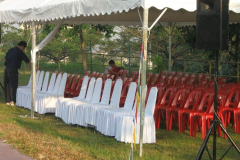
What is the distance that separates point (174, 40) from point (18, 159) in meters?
18.8

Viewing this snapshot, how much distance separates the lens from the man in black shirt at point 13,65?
48.2ft

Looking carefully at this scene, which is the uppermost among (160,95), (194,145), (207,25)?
(207,25)

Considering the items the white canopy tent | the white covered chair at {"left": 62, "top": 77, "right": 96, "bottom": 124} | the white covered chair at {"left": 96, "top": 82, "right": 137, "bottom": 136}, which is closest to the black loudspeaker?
the white canopy tent

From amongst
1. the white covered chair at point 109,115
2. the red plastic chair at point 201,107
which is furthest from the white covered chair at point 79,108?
the red plastic chair at point 201,107

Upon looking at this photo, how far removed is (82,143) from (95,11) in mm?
2433

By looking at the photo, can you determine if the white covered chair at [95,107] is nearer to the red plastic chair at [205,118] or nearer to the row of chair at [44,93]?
the red plastic chair at [205,118]

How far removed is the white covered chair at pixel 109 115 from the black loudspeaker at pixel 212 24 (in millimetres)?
3081

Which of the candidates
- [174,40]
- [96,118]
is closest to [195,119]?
[96,118]

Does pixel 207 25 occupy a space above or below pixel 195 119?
above

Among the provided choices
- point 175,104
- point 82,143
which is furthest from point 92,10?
point 175,104

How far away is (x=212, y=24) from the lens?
6980 mm

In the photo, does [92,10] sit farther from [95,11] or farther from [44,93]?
[44,93]

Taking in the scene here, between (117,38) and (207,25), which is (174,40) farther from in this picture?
(207,25)

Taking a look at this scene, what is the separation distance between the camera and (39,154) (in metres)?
8.24
